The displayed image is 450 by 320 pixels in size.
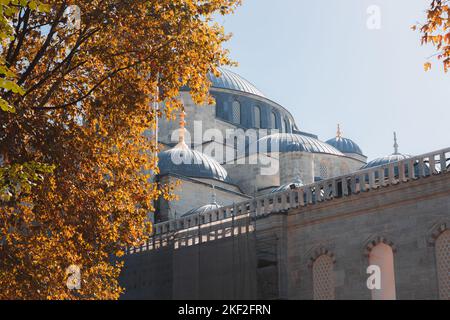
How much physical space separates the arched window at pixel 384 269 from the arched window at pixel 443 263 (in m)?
0.98

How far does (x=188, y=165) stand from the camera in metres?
30.9

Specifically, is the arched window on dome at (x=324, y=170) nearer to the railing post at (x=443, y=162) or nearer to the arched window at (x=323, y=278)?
the arched window at (x=323, y=278)

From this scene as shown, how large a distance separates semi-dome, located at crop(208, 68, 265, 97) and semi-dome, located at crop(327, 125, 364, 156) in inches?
161

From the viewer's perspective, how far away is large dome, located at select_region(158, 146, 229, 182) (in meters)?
30.8

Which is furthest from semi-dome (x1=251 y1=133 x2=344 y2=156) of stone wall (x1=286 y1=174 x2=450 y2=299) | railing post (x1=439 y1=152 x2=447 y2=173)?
railing post (x1=439 y1=152 x2=447 y2=173)

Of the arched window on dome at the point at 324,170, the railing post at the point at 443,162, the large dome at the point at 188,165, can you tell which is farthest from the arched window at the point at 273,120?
the railing post at the point at 443,162

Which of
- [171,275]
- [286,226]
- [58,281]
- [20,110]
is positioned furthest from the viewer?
[171,275]

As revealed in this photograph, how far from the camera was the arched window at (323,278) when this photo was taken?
18.6 meters

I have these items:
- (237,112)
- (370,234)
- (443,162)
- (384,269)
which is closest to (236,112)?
(237,112)

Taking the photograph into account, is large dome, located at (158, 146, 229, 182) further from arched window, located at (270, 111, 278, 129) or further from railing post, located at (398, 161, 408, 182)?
railing post, located at (398, 161, 408, 182)

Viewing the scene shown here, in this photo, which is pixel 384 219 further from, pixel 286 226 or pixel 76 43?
pixel 76 43

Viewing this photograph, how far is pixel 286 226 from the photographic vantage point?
1962cm

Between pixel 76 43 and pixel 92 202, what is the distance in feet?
7.79
